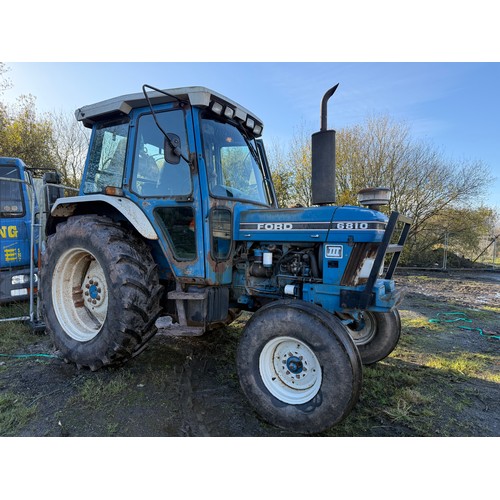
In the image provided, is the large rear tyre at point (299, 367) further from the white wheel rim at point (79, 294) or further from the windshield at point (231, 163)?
the white wheel rim at point (79, 294)

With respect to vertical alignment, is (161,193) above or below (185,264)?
above

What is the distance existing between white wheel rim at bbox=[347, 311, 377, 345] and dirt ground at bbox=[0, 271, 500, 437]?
305 mm

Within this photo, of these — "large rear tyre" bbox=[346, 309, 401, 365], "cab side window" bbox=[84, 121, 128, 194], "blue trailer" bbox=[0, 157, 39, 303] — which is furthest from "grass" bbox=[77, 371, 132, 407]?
"blue trailer" bbox=[0, 157, 39, 303]

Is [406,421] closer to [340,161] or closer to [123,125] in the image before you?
[123,125]

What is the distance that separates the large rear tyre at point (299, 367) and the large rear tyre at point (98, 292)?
997 mm

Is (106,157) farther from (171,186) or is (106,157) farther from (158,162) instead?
(171,186)

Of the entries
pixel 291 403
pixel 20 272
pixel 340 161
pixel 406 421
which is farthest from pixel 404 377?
pixel 340 161

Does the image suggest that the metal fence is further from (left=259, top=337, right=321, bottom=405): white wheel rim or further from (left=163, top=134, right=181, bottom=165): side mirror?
(left=259, top=337, right=321, bottom=405): white wheel rim

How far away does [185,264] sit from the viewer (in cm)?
296

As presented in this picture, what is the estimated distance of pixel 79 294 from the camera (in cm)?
345

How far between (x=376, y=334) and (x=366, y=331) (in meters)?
0.11

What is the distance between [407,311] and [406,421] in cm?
386

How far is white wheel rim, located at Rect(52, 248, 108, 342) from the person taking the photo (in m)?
3.30

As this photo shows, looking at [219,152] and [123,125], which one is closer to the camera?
[219,152]
